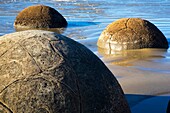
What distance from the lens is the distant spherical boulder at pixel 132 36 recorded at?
32.7ft

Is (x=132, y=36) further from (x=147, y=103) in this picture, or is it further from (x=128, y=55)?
(x=147, y=103)

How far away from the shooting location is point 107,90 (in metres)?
3.65

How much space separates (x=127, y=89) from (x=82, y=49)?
90.9 inches

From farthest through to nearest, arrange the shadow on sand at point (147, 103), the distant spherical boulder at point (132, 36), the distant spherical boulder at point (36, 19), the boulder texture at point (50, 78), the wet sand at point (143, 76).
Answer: the distant spherical boulder at point (36, 19)
the distant spherical boulder at point (132, 36)
the wet sand at point (143, 76)
the shadow on sand at point (147, 103)
the boulder texture at point (50, 78)

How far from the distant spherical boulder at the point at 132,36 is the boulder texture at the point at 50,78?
20.6 feet

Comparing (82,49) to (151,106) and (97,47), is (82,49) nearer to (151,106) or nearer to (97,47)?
(151,106)

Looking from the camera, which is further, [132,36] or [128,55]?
[132,36]

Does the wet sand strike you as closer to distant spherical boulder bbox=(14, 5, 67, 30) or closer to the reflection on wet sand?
the reflection on wet sand

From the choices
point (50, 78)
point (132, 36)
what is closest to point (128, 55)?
point (132, 36)

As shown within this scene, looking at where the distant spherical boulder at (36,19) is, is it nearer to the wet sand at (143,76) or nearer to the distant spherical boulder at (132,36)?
the distant spherical boulder at (132,36)

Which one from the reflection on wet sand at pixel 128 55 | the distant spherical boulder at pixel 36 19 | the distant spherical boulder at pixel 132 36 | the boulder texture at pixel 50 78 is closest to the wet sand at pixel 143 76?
the reflection on wet sand at pixel 128 55

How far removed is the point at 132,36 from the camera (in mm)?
9969

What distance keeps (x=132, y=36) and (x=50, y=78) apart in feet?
22.5

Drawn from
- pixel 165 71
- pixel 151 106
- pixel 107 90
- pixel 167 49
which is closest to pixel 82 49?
pixel 107 90
